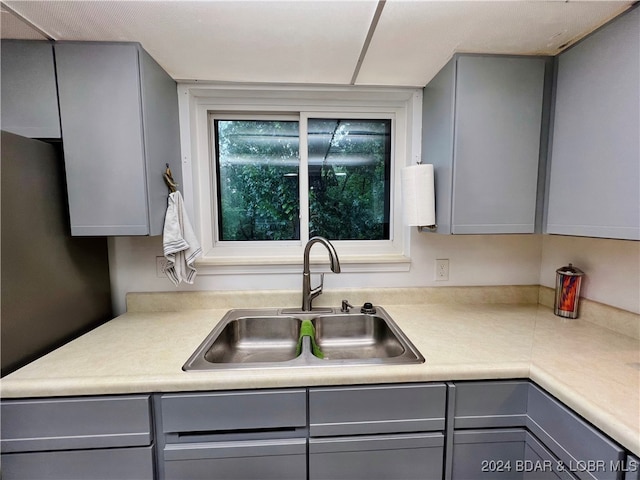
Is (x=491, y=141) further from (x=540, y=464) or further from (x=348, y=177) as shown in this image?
(x=540, y=464)

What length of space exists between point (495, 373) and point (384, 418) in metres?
0.38

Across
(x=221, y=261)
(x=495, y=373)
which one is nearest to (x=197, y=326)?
(x=221, y=261)

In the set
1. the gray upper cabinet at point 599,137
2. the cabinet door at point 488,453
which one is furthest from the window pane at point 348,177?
the cabinet door at point 488,453

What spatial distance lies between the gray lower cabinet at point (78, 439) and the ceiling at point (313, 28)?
118 cm

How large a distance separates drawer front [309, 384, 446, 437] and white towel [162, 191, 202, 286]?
783 mm

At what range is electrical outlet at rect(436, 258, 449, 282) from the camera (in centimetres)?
148

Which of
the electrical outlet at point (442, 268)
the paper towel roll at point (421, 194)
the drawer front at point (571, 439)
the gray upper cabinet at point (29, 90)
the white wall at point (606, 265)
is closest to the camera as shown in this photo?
the drawer front at point (571, 439)

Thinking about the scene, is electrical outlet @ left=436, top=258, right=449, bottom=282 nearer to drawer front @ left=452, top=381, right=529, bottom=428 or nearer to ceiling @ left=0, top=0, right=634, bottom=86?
drawer front @ left=452, top=381, right=529, bottom=428

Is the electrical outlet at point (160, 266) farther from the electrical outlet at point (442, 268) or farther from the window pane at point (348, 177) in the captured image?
the electrical outlet at point (442, 268)

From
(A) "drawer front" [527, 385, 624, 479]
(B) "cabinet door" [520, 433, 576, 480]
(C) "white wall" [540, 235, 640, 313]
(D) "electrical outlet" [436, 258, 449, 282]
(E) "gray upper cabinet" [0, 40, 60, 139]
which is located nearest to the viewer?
(A) "drawer front" [527, 385, 624, 479]

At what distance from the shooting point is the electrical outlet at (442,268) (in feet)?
4.84

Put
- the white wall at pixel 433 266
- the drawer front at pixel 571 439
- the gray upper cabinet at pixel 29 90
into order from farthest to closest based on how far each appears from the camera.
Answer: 1. the white wall at pixel 433 266
2. the gray upper cabinet at pixel 29 90
3. the drawer front at pixel 571 439

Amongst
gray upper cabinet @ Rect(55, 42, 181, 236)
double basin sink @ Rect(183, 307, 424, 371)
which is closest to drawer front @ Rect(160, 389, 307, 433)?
double basin sink @ Rect(183, 307, 424, 371)

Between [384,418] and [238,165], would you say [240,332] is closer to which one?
[384,418]
